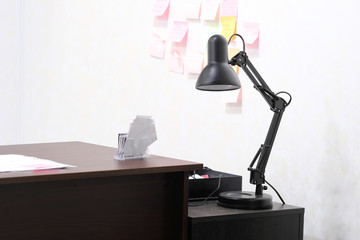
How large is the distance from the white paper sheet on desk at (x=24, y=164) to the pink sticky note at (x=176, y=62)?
118cm

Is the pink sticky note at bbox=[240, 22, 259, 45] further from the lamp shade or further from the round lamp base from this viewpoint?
the round lamp base

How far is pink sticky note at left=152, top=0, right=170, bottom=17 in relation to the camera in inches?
114

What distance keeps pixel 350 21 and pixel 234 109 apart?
2.20 feet

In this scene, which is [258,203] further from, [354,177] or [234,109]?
[234,109]

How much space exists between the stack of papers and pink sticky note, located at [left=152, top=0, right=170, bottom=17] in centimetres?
127

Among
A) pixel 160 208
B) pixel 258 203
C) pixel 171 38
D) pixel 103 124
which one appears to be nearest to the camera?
pixel 160 208

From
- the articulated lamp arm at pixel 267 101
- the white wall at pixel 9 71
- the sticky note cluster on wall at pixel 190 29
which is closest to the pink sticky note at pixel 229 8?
the sticky note cluster on wall at pixel 190 29

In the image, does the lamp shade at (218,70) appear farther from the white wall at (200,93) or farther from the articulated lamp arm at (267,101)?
the white wall at (200,93)

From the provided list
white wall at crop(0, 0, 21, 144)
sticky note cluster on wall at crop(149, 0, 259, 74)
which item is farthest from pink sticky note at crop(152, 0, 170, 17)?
white wall at crop(0, 0, 21, 144)

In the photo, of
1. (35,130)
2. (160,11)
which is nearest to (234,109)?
(160,11)

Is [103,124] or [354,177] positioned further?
[103,124]

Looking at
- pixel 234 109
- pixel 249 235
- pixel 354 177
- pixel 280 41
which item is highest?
pixel 280 41

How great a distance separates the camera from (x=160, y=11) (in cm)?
294

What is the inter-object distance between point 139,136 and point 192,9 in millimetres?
1127
